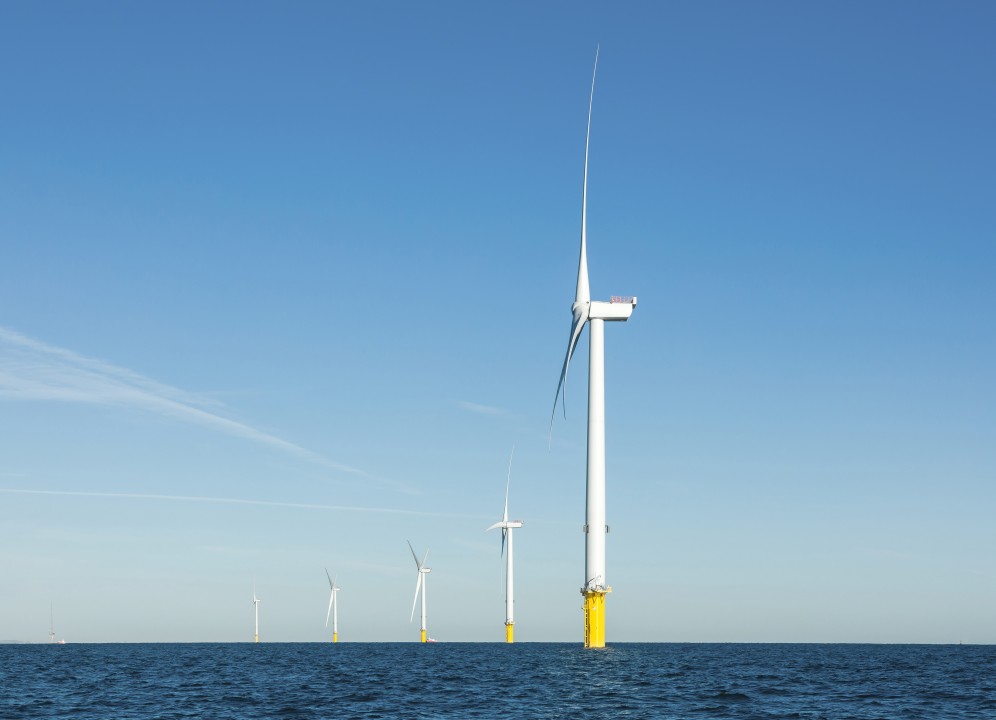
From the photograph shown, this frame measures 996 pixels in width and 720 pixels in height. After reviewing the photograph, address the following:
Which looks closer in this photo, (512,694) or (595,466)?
(512,694)

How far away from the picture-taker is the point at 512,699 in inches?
2675

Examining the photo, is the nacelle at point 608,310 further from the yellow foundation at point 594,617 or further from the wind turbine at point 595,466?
the yellow foundation at point 594,617

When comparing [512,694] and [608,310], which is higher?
[608,310]

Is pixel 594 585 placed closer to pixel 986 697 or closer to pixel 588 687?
pixel 588 687

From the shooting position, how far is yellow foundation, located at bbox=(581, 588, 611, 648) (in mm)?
108062

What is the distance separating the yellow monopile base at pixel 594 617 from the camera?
355 ft

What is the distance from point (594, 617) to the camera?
109 m

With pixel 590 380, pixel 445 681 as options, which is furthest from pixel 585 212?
pixel 445 681

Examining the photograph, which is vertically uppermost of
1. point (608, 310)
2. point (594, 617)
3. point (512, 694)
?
point (608, 310)

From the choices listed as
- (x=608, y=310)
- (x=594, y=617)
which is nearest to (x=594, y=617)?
(x=594, y=617)

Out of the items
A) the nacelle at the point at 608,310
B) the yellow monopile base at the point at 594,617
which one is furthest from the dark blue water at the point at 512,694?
the nacelle at the point at 608,310

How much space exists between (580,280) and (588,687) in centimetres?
5598

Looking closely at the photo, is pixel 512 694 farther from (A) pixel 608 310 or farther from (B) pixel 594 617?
(A) pixel 608 310

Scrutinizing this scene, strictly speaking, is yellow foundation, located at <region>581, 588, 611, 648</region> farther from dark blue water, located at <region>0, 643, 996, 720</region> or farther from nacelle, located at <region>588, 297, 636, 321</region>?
nacelle, located at <region>588, 297, 636, 321</region>
